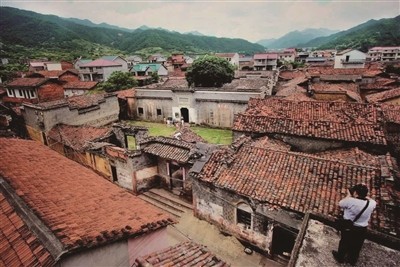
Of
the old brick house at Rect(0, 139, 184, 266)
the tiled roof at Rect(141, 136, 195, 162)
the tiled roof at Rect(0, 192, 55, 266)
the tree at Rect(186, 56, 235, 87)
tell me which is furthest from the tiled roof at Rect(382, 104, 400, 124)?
the tiled roof at Rect(0, 192, 55, 266)

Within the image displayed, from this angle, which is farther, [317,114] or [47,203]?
[317,114]

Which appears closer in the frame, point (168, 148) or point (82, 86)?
point (168, 148)

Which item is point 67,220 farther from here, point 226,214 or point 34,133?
point 34,133

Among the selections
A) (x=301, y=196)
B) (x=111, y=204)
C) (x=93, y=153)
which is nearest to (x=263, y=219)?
(x=301, y=196)

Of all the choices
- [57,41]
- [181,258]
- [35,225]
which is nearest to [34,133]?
[35,225]

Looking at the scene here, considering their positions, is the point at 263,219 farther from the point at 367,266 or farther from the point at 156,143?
the point at 156,143

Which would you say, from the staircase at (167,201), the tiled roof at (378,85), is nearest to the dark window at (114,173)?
the staircase at (167,201)
